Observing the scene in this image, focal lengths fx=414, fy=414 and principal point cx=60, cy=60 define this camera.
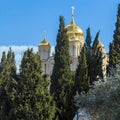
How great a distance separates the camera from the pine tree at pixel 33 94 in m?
24.8

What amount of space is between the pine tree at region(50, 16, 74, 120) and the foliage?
12.7 m

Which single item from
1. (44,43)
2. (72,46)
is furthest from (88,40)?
(44,43)

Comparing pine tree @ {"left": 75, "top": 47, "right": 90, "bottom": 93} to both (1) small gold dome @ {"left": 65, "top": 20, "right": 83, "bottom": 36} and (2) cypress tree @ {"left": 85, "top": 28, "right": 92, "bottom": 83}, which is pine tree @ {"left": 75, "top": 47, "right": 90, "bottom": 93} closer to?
(2) cypress tree @ {"left": 85, "top": 28, "right": 92, "bottom": 83}

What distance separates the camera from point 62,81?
3083 cm

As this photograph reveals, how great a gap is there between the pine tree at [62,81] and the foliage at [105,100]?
12.7 meters

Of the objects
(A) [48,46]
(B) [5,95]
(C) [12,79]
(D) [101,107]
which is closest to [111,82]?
(D) [101,107]

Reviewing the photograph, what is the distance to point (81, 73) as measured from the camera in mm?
30703

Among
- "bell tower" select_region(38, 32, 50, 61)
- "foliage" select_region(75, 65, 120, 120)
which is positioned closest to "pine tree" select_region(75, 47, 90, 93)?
"foliage" select_region(75, 65, 120, 120)

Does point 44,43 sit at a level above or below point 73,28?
below

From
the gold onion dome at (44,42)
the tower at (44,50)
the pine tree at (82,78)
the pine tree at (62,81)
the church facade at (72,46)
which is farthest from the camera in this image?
the gold onion dome at (44,42)

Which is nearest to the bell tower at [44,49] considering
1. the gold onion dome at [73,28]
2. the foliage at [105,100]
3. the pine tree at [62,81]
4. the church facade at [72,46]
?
the church facade at [72,46]

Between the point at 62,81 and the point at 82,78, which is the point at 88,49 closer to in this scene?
the point at 82,78

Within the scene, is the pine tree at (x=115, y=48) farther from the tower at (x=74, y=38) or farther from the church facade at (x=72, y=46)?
the tower at (x=74, y=38)

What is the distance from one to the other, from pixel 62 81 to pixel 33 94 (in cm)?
580
